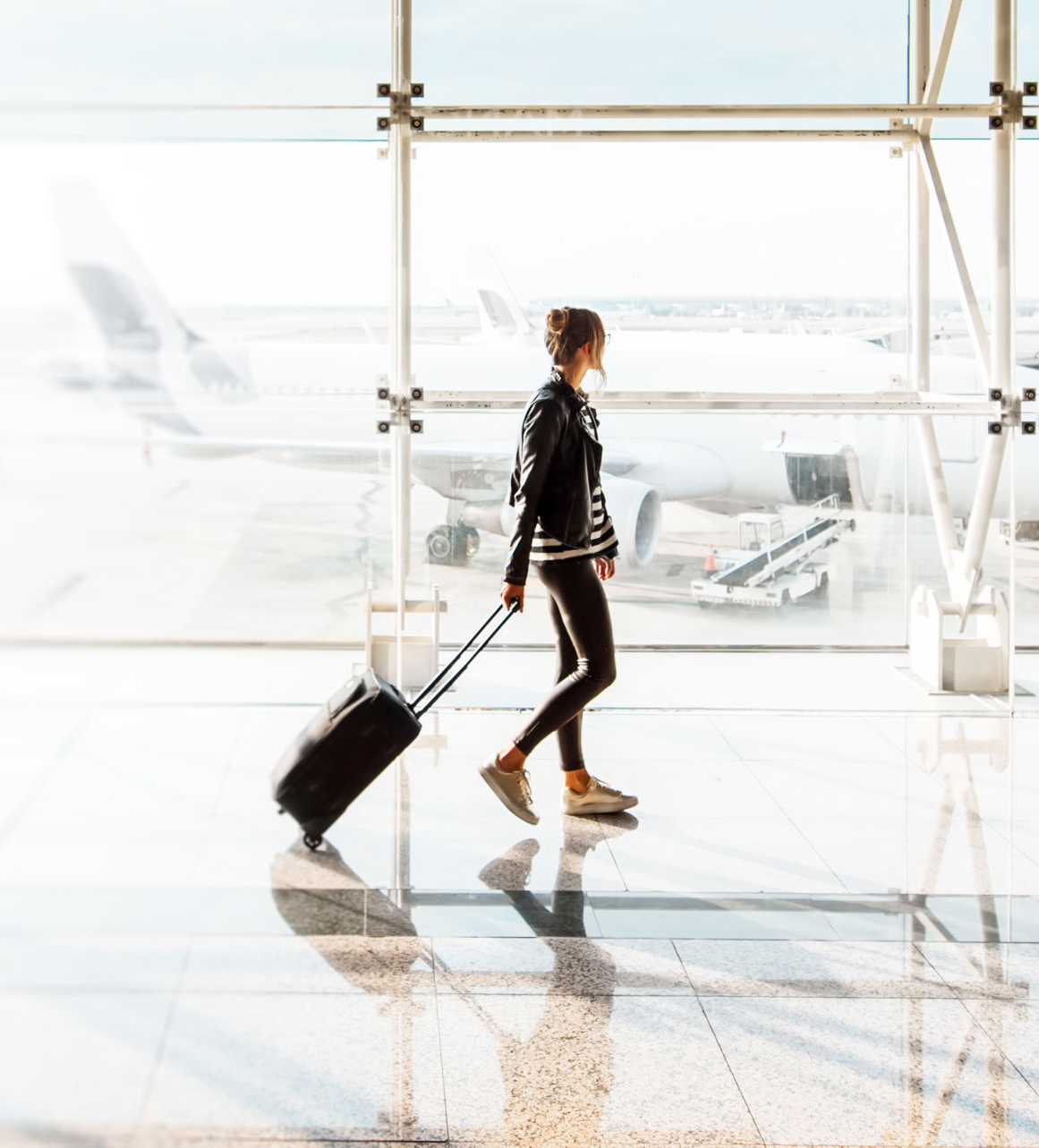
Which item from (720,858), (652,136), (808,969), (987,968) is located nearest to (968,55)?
(652,136)

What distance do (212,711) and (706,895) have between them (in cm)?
244

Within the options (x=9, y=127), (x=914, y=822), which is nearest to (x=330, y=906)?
(x=914, y=822)

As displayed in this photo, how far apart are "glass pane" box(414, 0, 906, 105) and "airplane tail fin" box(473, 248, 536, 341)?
737 mm

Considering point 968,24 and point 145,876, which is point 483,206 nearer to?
point 968,24

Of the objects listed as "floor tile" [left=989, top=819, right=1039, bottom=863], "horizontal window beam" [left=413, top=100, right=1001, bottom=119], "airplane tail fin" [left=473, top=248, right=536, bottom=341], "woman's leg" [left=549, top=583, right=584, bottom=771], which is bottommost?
"floor tile" [left=989, top=819, right=1039, bottom=863]

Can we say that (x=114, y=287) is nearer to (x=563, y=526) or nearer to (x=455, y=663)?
(x=455, y=663)

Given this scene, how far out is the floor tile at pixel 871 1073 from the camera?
83.4 inches

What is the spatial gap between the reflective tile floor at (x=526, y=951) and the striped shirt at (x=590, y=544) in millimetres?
787

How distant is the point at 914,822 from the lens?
3.82 m

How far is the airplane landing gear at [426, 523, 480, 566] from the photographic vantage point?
6.08 m

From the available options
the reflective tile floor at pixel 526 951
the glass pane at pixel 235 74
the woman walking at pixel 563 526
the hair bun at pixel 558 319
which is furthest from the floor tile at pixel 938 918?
the glass pane at pixel 235 74

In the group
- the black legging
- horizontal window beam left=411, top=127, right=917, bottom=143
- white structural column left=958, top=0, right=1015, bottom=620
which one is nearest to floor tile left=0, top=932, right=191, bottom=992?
the black legging

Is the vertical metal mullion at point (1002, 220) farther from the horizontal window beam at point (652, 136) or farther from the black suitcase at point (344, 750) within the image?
the black suitcase at point (344, 750)

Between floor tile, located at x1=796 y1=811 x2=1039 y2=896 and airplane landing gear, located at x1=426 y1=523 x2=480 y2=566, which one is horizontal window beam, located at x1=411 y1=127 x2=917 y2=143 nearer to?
airplane landing gear, located at x1=426 y1=523 x2=480 y2=566
